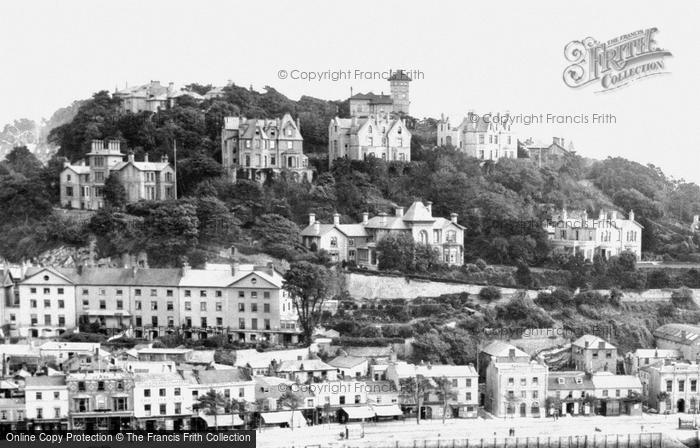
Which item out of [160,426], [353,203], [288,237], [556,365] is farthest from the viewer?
[353,203]

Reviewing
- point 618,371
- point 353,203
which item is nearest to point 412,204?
point 353,203

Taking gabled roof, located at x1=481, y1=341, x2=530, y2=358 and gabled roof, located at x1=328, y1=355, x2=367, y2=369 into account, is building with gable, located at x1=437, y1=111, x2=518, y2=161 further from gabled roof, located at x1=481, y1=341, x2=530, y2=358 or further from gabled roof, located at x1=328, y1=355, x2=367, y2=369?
gabled roof, located at x1=328, y1=355, x2=367, y2=369

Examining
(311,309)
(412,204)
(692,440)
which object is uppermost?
(412,204)

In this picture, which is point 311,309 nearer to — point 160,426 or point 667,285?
point 160,426

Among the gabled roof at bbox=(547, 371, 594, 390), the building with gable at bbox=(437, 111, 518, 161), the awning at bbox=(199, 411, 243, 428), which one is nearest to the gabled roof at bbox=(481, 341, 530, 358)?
the gabled roof at bbox=(547, 371, 594, 390)

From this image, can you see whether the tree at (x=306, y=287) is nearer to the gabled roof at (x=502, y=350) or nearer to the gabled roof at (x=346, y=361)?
the gabled roof at (x=346, y=361)

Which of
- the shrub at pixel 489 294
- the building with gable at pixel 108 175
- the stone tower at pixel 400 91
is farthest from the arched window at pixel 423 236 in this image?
the stone tower at pixel 400 91

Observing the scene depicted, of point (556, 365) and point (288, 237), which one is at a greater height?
point (288, 237)
